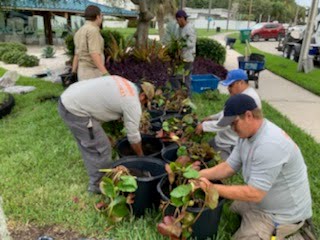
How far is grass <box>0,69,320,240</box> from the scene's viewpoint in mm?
2953

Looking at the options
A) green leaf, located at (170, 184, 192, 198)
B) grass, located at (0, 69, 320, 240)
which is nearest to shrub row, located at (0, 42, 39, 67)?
grass, located at (0, 69, 320, 240)

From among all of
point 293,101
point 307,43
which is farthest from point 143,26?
point 307,43

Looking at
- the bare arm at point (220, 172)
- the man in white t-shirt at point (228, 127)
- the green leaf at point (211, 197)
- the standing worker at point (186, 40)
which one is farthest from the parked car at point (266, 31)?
the green leaf at point (211, 197)

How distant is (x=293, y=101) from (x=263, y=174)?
609cm

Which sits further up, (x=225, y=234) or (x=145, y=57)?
(x=145, y=57)

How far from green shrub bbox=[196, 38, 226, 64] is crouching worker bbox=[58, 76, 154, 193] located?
8.40 metres

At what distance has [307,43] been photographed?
1113 cm

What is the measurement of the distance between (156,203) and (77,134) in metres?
1.01

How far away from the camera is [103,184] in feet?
8.74

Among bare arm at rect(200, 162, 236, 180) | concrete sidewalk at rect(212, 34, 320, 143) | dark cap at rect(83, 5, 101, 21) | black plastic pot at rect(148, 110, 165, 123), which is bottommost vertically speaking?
concrete sidewalk at rect(212, 34, 320, 143)

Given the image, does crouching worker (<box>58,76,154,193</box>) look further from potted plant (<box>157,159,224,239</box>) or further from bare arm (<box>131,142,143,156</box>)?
potted plant (<box>157,159,224,239</box>)

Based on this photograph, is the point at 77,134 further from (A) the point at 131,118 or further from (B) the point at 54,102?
(B) the point at 54,102

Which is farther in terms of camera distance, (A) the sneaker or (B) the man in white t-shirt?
(A) the sneaker

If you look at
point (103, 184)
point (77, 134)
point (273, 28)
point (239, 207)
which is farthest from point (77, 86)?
point (273, 28)
